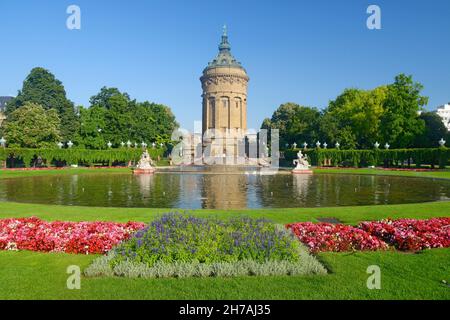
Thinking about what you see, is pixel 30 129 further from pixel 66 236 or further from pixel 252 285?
pixel 252 285

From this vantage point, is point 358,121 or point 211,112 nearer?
point 358,121

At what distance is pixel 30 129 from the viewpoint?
53656mm

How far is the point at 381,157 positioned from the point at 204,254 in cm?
5033

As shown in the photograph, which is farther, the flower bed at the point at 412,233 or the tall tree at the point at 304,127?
the tall tree at the point at 304,127

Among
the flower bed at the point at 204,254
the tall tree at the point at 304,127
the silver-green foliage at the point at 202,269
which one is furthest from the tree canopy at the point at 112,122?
the silver-green foliage at the point at 202,269

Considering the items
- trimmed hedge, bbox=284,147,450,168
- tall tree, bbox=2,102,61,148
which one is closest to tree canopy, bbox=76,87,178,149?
tall tree, bbox=2,102,61,148

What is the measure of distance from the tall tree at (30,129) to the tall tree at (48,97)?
28.1 ft

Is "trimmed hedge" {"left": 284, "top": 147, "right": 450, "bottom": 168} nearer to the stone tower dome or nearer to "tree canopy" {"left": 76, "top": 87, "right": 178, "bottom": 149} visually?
"tree canopy" {"left": 76, "top": 87, "right": 178, "bottom": 149}

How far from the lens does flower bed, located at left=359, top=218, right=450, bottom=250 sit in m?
9.30

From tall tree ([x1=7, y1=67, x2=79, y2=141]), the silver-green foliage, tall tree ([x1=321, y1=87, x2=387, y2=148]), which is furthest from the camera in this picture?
tall tree ([x1=7, y1=67, x2=79, y2=141])

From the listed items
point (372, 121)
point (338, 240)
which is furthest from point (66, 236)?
point (372, 121)

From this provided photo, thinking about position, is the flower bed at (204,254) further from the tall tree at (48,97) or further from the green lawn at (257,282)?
the tall tree at (48,97)

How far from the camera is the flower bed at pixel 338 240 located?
9117 mm

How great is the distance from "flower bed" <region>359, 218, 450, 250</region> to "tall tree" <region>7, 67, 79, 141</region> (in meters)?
62.8
